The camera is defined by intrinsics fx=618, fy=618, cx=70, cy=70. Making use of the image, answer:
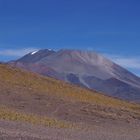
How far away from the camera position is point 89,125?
44406 millimetres

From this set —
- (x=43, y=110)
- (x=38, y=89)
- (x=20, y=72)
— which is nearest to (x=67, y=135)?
(x=43, y=110)

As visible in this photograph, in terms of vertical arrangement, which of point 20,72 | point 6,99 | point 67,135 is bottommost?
point 67,135

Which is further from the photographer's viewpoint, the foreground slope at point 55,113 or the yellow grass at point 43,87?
the yellow grass at point 43,87

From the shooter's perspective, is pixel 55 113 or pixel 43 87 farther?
pixel 43 87

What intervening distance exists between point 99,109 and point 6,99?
25.8 ft

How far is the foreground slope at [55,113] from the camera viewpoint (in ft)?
126

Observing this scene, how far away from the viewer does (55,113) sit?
48.4 metres

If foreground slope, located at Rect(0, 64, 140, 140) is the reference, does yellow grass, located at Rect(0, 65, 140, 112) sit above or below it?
above

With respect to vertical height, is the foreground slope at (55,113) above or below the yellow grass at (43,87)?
below

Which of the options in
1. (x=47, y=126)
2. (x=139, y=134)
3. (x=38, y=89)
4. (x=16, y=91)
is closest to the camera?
(x=47, y=126)

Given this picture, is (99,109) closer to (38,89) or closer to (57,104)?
(57,104)

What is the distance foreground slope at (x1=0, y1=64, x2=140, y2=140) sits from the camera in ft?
126

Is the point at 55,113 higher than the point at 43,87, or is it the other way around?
the point at 43,87

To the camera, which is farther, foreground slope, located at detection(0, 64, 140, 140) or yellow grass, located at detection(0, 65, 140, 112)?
yellow grass, located at detection(0, 65, 140, 112)
